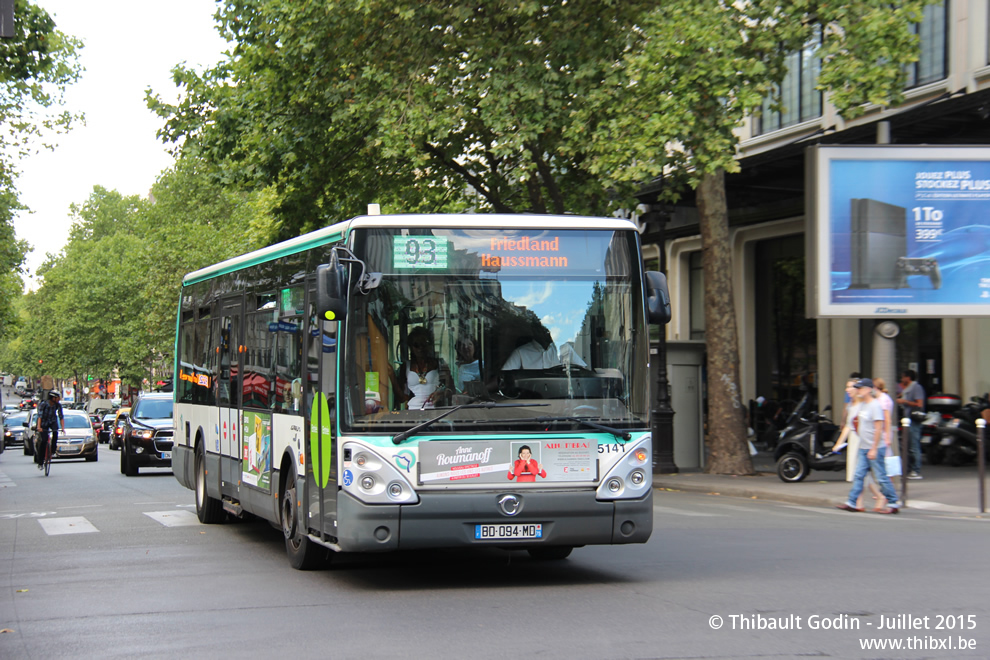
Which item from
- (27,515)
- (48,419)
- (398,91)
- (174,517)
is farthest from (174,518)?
(48,419)

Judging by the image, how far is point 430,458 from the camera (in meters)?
8.72

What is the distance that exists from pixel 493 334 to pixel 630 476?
1434 millimetres

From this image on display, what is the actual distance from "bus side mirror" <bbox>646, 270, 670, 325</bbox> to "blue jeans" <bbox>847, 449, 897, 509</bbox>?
22.9 ft

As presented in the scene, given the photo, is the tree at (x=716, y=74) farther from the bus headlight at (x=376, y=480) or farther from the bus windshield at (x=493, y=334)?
the bus headlight at (x=376, y=480)

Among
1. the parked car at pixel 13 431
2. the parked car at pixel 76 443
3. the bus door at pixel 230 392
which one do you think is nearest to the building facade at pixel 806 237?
the bus door at pixel 230 392

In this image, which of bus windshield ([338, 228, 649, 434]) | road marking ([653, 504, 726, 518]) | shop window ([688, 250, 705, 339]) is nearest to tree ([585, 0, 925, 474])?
road marking ([653, 504, 726, 518])

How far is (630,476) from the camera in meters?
9.06

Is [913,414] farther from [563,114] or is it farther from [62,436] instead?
[62,436]

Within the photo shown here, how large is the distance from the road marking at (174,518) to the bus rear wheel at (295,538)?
14.3 ft

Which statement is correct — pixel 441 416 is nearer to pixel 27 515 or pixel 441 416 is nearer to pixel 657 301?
pixel 657 301

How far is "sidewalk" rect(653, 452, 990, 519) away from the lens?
54.0 feet

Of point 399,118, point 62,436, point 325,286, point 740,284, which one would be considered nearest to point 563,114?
point 399,118

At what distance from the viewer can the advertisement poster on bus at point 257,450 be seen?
11.2 metres

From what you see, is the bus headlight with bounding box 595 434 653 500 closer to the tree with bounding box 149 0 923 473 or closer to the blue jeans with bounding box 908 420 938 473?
the tree with bounding box 149 0 923 473
